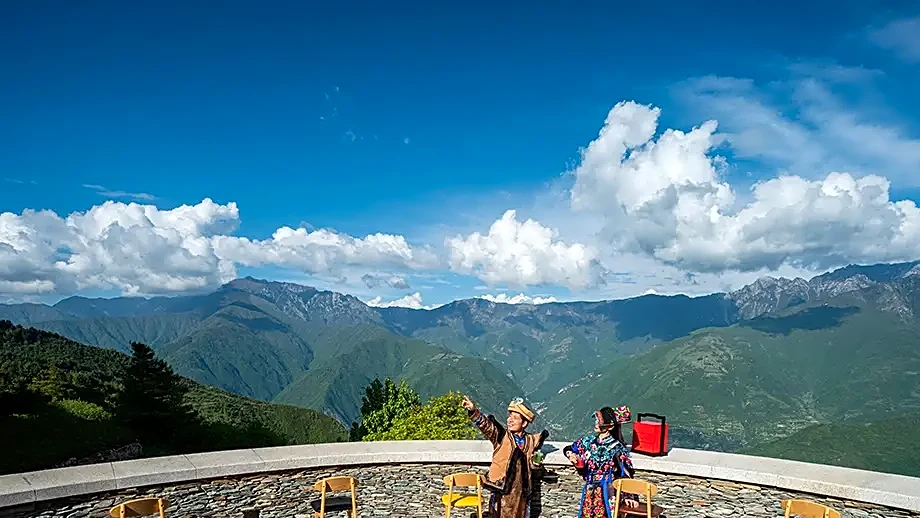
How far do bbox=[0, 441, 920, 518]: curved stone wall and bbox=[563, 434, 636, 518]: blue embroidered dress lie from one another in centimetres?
191

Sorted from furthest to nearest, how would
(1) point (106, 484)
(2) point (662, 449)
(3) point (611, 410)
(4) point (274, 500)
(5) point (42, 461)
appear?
(5) point (42, 461) → (2) point (662, 449) → (4) point (274, 500) → (1) point (106, 484) → (3) point (611, 410)

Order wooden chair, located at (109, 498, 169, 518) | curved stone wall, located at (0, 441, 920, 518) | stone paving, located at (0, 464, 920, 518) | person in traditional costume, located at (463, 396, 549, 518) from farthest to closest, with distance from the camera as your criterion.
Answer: stone paving, located at (0, 464, 920, 518)
curved stone wall, located at (0, 441, 920, 518)
person in traditional costume, located at (463, 396, 549, 518)
wooden chair, located at (109, 498, 169, 518)

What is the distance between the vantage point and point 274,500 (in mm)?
10438

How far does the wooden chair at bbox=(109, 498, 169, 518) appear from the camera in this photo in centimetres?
683

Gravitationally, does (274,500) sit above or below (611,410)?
below

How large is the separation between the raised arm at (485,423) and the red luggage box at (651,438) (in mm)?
5222

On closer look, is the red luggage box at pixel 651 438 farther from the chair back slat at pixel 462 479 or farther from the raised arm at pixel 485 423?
the raised arm at pixel 485 423

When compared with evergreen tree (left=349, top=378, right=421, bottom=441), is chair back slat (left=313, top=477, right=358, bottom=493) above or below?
above

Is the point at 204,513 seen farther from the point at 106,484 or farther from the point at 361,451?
the point at 361,451

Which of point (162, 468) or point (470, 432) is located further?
point (470, 432)

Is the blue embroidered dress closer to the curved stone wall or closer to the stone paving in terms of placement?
the stone paving

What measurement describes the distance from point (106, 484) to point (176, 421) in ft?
71.7

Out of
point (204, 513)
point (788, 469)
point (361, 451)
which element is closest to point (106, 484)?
point (204, 513)

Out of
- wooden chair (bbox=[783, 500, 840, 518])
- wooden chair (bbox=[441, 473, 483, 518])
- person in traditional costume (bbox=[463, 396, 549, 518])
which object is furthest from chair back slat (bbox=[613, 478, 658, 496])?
wooden chair (bbox=[441, 473, 483, 518])
